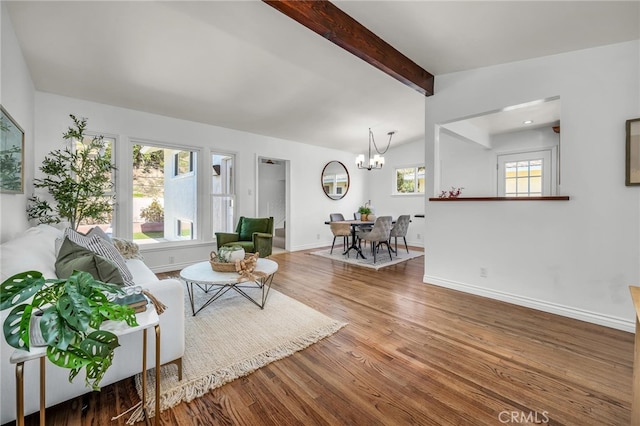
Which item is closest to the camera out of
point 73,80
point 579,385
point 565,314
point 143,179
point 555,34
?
point 579,385

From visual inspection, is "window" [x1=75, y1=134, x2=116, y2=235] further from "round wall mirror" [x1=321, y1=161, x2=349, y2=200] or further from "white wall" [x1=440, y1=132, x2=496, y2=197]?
"white wall" [x1=440, y1=132, x2=496, y2=197]

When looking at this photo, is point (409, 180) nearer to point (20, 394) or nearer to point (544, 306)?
point (544, 306)

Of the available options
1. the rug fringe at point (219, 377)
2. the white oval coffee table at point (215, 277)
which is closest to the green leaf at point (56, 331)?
the rug fringe at point (219, 377)

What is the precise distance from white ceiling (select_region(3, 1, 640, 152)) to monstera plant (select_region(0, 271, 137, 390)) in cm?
241

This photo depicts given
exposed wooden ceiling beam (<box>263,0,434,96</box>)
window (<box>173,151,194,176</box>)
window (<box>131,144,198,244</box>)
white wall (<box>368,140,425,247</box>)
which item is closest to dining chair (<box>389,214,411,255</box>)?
white wall (<box>368,140,425,247</box>)

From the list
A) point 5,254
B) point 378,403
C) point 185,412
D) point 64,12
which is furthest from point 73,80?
point 378,403

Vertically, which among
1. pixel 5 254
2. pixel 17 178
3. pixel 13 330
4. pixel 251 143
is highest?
pixel 251 143

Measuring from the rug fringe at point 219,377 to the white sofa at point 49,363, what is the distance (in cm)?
17

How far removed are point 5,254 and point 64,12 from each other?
2041mm

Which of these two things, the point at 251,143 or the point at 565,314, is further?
the point at 251,143

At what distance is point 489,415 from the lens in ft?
4.53

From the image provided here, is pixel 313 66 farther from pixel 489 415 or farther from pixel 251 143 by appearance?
pixel 489 415

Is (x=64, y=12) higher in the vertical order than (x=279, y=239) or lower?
higher

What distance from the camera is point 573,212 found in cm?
254
